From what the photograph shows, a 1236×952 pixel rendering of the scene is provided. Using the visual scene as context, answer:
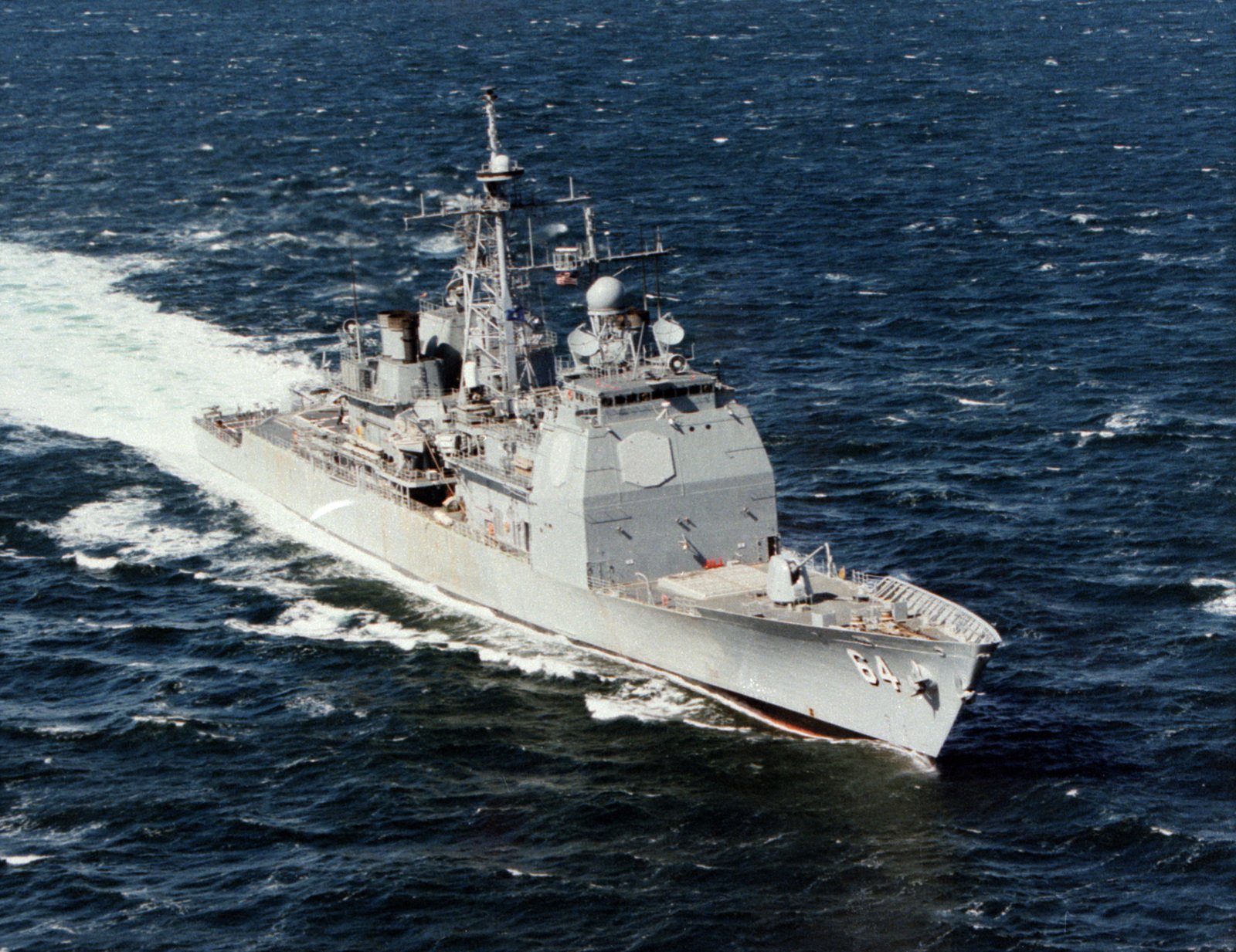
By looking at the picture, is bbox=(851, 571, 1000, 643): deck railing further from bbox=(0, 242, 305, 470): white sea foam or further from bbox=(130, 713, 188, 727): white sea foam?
bbox=(0, 242, 305, 470): white sea foam

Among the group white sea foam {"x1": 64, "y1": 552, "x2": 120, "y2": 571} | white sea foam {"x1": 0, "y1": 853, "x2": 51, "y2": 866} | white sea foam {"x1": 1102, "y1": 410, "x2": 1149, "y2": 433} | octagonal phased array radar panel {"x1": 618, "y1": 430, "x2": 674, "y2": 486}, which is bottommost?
white sea foam {"x1": 0, "y1": 853, "x2": 51, "y2": 866}

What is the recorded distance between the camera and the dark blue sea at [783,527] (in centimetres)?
3800

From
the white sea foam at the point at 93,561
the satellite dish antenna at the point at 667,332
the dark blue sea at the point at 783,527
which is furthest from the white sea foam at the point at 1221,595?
the white sea foam at the point at 93,561

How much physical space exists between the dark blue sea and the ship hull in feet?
2.81

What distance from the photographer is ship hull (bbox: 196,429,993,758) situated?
42.1 m

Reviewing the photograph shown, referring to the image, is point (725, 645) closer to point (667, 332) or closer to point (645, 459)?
point (645, 459)

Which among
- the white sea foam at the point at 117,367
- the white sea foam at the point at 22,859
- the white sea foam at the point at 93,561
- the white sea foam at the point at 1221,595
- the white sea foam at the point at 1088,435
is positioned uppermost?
the white sea foam at the point at 117,367

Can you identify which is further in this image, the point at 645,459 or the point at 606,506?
the point at 645,459

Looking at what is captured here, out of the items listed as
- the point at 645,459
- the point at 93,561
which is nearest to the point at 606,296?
the point at 645,459

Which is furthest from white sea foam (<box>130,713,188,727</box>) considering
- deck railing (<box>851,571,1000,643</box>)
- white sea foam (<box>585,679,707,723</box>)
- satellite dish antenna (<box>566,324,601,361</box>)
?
deck railing (<box>851,571,1000,643</box>)

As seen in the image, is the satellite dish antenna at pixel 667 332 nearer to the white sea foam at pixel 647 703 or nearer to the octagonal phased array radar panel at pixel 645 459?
the octagonal phased array radar panel at pixel 645 459

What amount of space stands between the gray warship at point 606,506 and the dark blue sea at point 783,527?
4.03 ft

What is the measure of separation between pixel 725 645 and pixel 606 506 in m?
5.33

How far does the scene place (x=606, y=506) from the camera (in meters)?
48.5
